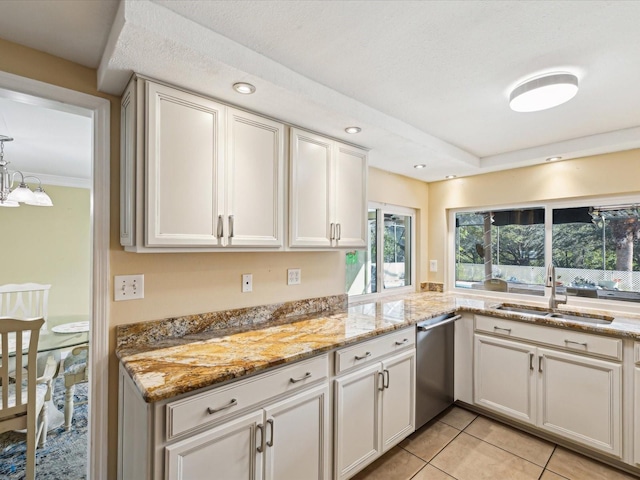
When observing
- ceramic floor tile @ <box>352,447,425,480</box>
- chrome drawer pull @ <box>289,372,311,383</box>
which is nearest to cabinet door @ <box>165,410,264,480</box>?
chrome drawer pull @ <box>289,372,311,383</box>

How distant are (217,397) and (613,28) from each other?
222cm

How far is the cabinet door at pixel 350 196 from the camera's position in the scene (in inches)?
90.4

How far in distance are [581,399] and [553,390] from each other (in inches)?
6.2

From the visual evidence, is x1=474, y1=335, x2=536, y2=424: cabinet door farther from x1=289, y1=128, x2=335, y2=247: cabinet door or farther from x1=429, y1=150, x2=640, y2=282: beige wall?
x1=289, y1=128, x2=335, y2=247: cabinet door

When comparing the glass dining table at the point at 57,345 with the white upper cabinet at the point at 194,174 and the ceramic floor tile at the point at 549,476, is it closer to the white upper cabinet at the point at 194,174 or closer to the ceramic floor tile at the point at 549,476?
the white upper cabinet at the point at 194,174

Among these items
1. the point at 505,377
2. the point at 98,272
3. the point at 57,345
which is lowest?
the point at 505,377

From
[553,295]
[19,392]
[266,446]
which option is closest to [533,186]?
→ [553,295]

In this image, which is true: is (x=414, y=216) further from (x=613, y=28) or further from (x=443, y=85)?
(x=613, y=28)

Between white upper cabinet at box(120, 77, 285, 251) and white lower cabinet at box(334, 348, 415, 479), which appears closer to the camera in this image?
white upper cabinet at box(120, 77, 285, 251)

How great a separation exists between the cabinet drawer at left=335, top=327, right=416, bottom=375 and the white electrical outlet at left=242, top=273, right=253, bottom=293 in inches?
28.9

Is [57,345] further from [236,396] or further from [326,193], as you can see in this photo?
[326,193]

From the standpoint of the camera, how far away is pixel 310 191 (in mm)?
2119

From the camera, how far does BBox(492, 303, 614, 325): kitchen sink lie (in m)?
2.39

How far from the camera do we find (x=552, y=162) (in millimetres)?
2891
